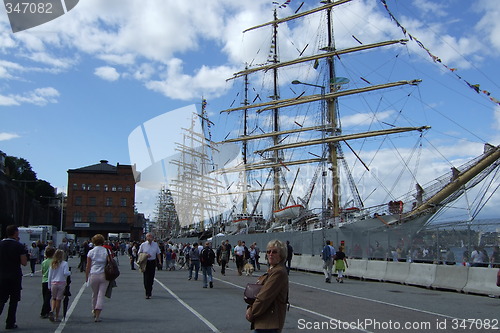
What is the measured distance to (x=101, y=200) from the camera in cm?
9981

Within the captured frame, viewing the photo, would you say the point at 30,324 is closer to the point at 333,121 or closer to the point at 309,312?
the point at 309,312

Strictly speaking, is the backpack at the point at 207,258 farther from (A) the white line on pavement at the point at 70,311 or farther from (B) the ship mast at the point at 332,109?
(B) the ship mast at the point at 332,109

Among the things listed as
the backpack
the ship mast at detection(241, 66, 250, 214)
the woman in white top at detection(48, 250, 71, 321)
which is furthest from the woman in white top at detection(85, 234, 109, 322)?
the ship mast at detection(241, 66, 250, 214)

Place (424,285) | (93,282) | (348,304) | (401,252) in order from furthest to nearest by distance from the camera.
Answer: (401,252) < (424,285) < (348,304) < (93,282)

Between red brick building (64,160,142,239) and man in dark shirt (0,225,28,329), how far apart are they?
91608 millimetres

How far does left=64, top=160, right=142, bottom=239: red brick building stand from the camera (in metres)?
97.9

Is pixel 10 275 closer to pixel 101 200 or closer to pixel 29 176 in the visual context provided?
pixel 101 200

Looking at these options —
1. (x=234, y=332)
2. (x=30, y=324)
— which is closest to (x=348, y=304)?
(x=234, y=332)

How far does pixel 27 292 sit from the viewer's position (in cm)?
1448

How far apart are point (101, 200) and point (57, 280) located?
308 feet

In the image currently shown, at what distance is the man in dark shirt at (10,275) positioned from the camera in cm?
836

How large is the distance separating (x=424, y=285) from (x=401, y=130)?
27697 millimetres

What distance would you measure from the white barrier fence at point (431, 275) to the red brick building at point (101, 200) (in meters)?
80.9

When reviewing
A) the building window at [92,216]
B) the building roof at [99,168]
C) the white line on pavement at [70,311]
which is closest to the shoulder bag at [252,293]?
the white line on pavement at [70,311]
